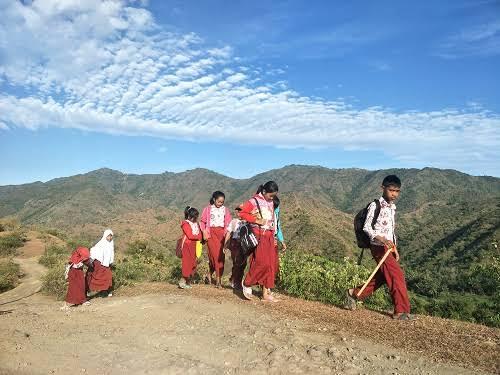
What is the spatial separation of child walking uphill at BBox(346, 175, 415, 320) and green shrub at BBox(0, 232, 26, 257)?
1878 centimetres

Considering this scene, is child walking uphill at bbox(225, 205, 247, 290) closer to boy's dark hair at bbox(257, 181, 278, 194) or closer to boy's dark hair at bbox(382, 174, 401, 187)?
boy's dark hair at bbox(257, 181, 278, 194)

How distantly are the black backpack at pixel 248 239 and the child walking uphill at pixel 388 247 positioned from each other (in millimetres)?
1697

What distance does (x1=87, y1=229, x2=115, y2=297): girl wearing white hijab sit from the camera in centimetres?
836

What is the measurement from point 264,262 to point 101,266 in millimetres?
3441

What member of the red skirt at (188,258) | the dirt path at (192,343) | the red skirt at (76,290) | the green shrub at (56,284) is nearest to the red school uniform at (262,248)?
the dirt path at (192,343)

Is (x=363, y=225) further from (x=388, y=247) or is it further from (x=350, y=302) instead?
(x=350, y=302)

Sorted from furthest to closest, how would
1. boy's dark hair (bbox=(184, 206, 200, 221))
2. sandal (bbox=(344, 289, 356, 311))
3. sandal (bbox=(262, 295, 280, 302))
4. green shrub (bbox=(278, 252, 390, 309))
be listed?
1. boy's dark hair (bbox=(184, 206, 200, 221))
2. green shrub (bbox=(278, 252, 390, 309))
3. sandal (bbox=(262, 295, 280, 302))
4. sandal (bbox=(344, 289, 356, 311))

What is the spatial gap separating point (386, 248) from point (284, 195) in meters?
49.1

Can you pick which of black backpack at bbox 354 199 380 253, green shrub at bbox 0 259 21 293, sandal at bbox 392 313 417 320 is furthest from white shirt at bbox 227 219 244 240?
green shrub at bbox 0 259 21 293

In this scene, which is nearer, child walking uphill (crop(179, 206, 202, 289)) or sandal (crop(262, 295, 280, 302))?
sandal (crop(262, 295, 280, 302))

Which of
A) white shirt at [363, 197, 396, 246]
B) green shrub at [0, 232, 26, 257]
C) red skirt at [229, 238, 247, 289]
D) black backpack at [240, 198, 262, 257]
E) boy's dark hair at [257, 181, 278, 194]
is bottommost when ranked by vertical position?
green shrub at [0, 232, 26, 257]

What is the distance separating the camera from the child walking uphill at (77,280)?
7.81 m

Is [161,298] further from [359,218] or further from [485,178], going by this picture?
[485,178]

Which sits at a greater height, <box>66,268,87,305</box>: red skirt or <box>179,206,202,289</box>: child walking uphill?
<box>179,206,202,289</box>: child walking uphill
